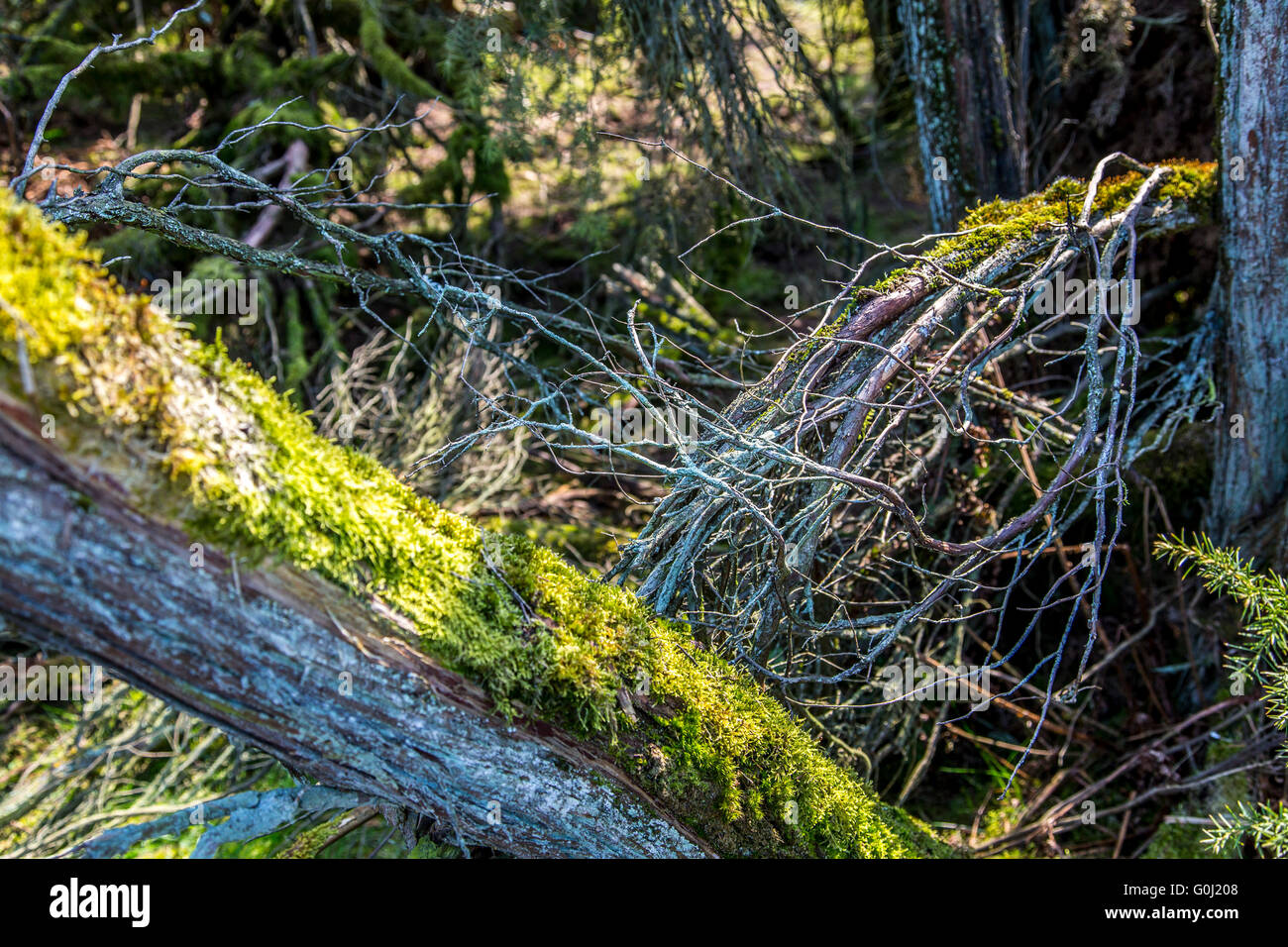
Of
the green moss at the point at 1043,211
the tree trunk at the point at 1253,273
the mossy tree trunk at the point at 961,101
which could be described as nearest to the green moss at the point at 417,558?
the green moss at the point at 1043,211

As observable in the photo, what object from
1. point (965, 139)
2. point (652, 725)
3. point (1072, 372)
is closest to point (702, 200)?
point (965, 139)

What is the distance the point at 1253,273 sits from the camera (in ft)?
10.5

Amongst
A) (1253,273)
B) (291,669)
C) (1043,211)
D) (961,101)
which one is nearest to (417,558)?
(291,669)

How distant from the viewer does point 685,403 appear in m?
2.54

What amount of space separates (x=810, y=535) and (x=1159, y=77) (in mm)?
3815

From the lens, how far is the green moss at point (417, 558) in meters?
1.46

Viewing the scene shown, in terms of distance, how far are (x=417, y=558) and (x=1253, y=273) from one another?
3.39 metres

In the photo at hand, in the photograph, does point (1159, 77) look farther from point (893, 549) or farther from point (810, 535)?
point (810, 535)

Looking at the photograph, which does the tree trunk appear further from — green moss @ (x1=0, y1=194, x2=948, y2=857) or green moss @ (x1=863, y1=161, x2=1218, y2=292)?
green moss @ (x1=0, y1=194, x2=948, y2=857)

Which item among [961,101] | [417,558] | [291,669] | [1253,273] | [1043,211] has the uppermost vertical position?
[961,101]

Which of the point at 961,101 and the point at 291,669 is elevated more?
the point at 961,101

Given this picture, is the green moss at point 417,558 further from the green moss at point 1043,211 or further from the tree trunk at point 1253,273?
the tree trunk at point 1253,273

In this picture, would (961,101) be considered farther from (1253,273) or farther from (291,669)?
(291,669)

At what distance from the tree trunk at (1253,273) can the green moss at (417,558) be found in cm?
217
